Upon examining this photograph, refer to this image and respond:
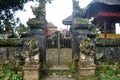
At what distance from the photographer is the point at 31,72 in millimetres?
9555

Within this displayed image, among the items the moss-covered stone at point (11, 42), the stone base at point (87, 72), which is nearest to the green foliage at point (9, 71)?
the moss-covered stone at point (11, 42)

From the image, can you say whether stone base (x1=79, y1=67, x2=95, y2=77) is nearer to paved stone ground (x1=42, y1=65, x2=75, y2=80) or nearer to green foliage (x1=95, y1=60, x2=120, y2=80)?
green foliage (x1=95, y1=60, x2=120, y2=80)

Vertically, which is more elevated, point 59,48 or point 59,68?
point 59,48

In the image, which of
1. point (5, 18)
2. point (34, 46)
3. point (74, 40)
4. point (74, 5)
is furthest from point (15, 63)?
point (5, 18)

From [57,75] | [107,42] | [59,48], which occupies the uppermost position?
[107,42]

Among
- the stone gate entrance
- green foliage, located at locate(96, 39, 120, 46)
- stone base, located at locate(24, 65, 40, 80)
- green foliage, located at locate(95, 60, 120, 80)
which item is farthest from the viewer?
the stone gate entrance

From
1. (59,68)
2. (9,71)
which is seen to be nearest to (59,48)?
(59,68)

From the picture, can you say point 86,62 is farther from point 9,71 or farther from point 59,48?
point 9,71

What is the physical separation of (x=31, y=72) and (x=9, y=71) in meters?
0.99

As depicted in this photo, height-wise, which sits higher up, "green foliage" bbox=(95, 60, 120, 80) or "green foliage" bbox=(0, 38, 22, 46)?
"green foliage" bbox=(0, 38, 22, 46)

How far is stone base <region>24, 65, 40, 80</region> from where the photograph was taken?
951cm

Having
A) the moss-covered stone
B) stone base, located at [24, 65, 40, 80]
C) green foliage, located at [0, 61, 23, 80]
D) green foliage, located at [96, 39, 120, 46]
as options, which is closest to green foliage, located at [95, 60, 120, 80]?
green foliage, located at [96, 39, 120, 46]

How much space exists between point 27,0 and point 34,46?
11175 millimetres

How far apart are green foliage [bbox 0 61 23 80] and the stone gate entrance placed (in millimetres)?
1880
